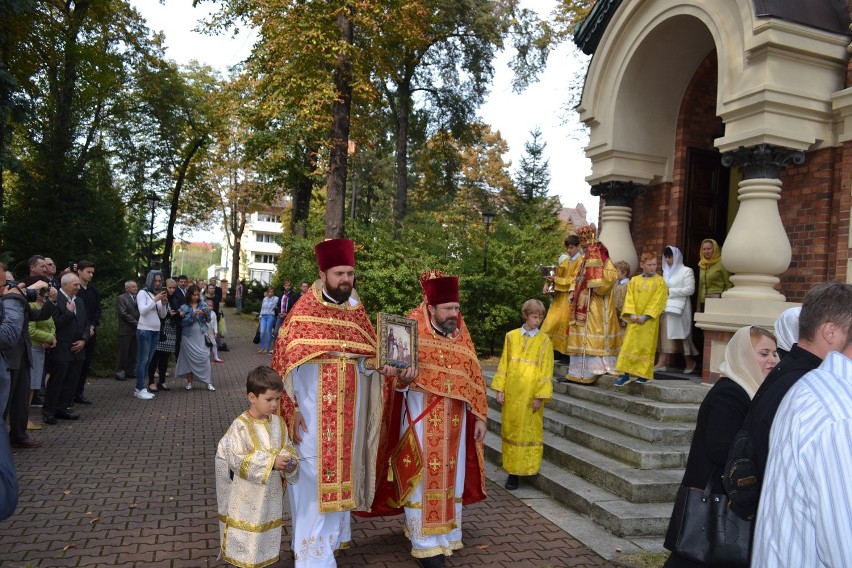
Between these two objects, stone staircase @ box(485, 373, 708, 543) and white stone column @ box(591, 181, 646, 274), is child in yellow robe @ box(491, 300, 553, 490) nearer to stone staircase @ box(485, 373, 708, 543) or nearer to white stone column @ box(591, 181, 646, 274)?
stone staircase @ box(485, 373, 708, 543)

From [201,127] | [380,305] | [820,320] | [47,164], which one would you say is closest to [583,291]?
[820,320]

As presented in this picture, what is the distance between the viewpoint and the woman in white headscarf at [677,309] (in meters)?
8.80

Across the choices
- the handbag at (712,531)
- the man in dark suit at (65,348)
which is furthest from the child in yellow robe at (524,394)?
the man in dark suit at (65,348)

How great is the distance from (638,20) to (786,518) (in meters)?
9.25

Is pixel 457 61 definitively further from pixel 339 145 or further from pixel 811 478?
pixel 811 478

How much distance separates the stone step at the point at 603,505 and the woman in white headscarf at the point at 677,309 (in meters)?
3.29

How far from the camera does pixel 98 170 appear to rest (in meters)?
22.0

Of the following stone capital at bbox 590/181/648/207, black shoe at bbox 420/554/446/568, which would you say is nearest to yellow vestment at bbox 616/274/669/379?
stone capital at bbox 590/181/648/207

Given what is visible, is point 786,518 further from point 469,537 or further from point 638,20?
point 638,20

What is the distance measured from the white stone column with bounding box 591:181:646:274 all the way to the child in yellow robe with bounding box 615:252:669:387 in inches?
86.1

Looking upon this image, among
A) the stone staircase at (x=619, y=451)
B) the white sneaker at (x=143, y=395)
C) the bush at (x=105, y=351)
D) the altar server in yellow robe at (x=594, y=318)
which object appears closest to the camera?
the stone staircase at (x=619, y=451)

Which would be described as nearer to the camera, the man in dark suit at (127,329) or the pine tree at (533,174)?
the man in dark suit at (127,329)

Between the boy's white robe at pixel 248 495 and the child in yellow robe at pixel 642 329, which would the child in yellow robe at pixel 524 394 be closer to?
the child in yellow robe at pixel 642 329

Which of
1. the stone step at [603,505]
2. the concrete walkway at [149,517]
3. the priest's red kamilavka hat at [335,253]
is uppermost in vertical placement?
the priest's red kamilavka hat at [335,253]
